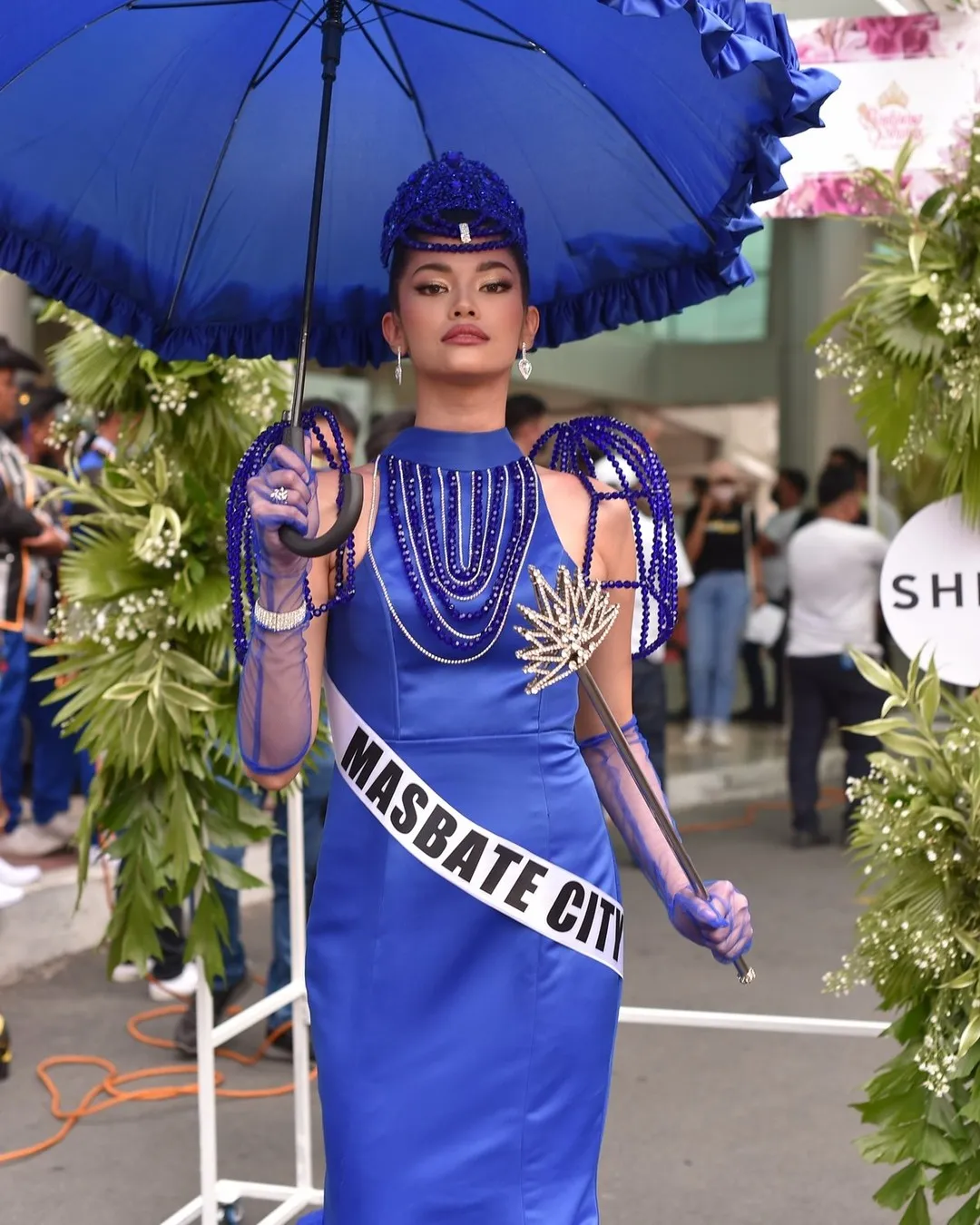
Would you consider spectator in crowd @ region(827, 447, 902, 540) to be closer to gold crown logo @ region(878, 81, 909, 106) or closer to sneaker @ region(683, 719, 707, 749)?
sneaker @ region(683, 719, 707, 749)

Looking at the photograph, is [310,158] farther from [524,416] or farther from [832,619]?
[832,619]

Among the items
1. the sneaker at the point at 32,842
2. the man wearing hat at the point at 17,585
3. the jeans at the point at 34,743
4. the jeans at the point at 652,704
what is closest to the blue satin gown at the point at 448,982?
the man wearing hat at the point at 17,585

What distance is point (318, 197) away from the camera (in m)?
2.34

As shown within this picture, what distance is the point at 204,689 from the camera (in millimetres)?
3928

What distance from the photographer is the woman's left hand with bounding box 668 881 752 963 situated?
239 cm

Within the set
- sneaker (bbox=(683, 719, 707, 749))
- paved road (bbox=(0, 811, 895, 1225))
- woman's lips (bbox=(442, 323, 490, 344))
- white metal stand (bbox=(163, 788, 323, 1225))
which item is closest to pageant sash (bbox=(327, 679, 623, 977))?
woman's lips (bbox=(442, 323, 490, 344))

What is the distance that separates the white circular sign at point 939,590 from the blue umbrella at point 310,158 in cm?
87

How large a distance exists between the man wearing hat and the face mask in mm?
6325

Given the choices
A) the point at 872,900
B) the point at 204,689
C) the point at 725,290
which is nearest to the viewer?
the point at 725,290

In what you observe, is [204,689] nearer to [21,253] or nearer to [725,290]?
[21,253]

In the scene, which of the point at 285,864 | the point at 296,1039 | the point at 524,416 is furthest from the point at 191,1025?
the point at 524,416

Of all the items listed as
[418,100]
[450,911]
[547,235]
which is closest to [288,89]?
[418,100]

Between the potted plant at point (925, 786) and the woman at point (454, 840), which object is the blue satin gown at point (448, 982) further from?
the potted plant at point (925, 786)

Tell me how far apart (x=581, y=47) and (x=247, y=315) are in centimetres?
75
